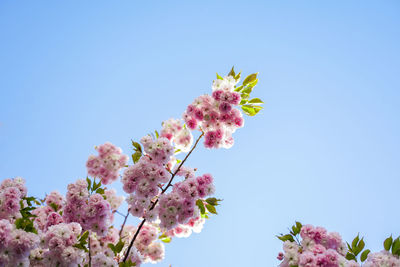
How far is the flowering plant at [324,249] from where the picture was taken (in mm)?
3365

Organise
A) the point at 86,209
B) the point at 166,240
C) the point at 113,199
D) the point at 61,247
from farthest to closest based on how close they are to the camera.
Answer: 1. the point at 113,199
2. the point at 166,240
3. the point at 86,209
4. the point at 61,247

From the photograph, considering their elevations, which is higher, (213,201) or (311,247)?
(213,201)

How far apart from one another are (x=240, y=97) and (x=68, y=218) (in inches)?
115

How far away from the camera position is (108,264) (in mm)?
3713

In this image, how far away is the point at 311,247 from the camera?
3.50 metres

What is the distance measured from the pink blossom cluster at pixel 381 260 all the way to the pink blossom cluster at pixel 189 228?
7.95 ft

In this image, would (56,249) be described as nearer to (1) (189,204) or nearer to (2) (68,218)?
(2) (68,218)

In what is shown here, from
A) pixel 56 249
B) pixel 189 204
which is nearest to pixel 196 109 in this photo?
pixel 189 204

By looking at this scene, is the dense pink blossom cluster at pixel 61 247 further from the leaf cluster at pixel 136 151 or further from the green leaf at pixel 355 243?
the green leaf at pixel 355 243

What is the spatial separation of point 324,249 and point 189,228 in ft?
7.93

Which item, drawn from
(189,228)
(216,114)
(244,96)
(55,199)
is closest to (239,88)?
(244,96)

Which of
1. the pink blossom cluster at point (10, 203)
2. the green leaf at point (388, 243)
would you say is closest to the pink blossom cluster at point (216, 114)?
the green leaf at point (388, 243)

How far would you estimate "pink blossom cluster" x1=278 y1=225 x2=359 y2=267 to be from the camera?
331 cm

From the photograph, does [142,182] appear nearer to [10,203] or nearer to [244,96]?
[10,203]
